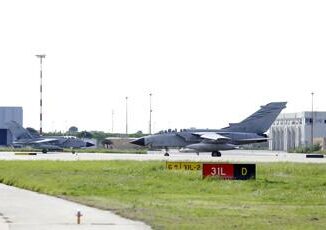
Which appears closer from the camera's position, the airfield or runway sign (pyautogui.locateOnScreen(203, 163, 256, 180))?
the airfield

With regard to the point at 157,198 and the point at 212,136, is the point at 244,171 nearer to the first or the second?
the point at 157,198

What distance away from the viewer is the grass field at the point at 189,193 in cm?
2062

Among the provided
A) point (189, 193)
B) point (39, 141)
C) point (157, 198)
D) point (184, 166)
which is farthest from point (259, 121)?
point (157, 198)

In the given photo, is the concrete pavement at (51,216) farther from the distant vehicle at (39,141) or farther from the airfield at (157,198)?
the distant vehicle at (39,141)

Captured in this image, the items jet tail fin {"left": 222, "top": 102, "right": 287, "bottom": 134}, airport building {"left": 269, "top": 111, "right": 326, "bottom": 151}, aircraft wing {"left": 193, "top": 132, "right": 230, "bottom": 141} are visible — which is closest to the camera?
aircraft wing {"left": 193, "top": 132, "right": 230, "bottom": 141}

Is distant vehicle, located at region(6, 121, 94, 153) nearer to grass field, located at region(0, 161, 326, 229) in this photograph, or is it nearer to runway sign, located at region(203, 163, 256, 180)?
grass field, located at region(0, 161, 326, 229)

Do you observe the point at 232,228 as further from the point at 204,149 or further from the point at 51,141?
the point at 51,141

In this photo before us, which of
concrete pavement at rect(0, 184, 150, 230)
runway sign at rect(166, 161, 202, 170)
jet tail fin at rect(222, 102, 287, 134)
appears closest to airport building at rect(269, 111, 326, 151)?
jet tail fin at rect(222, 102, 287, 134)

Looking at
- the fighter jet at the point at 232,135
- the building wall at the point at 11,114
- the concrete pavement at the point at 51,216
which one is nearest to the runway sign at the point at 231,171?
the concrete pavement at the point at 51,216

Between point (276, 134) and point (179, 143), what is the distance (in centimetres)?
7163

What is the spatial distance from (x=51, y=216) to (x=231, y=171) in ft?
58.3

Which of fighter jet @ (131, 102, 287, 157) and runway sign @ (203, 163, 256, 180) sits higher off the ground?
fighter jet @ (131, 102, 287, 157)

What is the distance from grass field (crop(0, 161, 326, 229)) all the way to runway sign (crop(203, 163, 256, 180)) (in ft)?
2.52

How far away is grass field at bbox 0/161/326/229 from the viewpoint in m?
20.6
